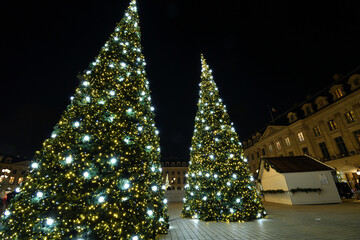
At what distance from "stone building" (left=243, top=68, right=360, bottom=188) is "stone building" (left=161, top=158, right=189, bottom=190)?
1607 inches

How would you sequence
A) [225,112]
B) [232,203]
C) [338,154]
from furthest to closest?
[338,154] → [225,112] → [232,203]

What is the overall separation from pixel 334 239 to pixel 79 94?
31.2 feet

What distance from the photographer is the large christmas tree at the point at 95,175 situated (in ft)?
12.9

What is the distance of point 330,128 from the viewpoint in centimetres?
2411

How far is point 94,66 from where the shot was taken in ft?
21.3

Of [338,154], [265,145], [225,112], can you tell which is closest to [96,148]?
[225,112]

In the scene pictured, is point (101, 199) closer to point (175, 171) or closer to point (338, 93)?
point (338, 93)

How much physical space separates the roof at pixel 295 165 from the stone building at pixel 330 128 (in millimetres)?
4769

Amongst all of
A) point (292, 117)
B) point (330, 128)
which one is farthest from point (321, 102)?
point (292, 117)

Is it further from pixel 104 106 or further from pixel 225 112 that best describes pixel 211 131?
pixel 104 106

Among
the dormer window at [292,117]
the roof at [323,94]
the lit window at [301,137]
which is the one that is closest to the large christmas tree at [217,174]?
the roof at [323,94]

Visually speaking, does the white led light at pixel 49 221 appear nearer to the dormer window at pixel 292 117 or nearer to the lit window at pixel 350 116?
the lit window at pixel 350 116

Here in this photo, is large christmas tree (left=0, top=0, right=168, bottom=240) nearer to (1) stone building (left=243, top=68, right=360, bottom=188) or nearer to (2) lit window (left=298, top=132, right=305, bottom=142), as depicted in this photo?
(1) stone building (left=243, top=68, right=360, bottom=188)

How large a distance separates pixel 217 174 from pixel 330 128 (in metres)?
25.7
